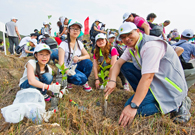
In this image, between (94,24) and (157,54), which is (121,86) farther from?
(94,24)

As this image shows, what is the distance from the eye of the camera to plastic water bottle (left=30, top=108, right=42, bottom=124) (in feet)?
4.20

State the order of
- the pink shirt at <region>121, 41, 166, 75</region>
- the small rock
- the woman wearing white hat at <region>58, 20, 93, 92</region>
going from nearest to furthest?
1. the small rock
2. the pink shirt at <region>121, 41, 166, 75</region>
3. the woman wearing white hat at <region>58, 20, 93, 92</region>

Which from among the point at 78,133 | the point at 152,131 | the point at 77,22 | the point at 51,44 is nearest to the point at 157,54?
the point at 152,131

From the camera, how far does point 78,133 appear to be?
1.25 m

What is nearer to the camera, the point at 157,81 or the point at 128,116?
the point at 128,116

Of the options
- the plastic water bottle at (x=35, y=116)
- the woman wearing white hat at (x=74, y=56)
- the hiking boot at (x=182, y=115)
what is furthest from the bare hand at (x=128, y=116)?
the woman wearing white hat at (x=74, y=56)

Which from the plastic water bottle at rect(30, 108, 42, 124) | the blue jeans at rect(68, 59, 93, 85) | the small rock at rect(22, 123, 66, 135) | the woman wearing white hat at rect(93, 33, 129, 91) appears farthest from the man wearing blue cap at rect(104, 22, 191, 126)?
the blue jeans at rect(68, 59, 93, 85)

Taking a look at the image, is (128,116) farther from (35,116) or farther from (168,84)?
(35,116)

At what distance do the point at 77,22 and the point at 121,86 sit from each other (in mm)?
1727

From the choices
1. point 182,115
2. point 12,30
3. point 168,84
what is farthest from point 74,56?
point 12,30

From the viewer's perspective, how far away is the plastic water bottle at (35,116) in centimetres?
128

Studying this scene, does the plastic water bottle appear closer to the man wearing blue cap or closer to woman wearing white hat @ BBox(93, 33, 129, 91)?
the man wearing blue cap

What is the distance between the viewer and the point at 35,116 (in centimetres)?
132

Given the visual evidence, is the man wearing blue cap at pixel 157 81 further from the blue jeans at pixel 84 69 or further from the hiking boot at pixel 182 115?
the blue jeans at pixel 84 69
